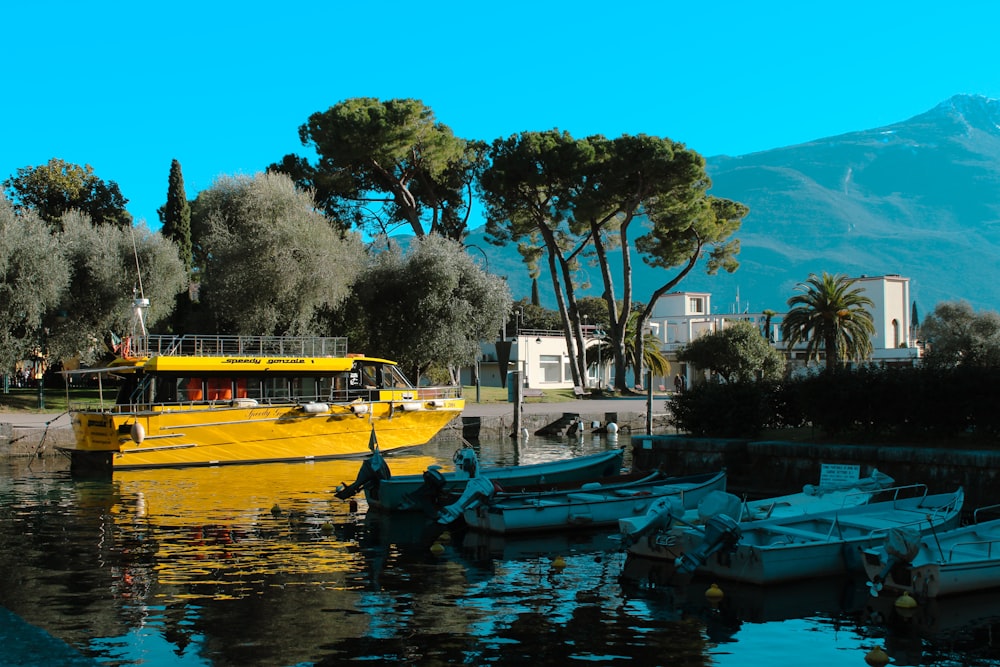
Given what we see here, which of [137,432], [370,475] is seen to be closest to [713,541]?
[370,475]

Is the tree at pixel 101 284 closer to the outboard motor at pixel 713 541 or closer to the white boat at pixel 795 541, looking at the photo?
the white boat at pixel 795 541

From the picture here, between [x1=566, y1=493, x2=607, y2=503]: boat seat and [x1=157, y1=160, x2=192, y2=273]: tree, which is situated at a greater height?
[x1=157, y1=160, x2=192, y2=273]: tree

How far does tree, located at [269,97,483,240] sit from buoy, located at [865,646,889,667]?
4276 cm

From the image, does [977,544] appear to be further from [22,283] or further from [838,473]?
[22,283]

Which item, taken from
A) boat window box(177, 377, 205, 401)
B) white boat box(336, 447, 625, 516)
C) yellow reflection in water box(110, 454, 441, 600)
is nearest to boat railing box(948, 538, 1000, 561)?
white boat box(336, 447, 625, 516)

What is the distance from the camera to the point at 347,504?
20703 mm

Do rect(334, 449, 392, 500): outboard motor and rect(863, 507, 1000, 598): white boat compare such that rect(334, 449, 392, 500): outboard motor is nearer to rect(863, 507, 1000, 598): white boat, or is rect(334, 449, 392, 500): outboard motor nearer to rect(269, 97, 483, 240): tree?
rect(863, 507, 1000, 598): white boat

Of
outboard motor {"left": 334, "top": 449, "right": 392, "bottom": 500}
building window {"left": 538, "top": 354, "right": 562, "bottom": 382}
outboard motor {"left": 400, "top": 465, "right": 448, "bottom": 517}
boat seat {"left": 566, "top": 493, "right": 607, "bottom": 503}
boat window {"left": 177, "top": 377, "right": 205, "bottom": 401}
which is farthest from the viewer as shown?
building window {"left": 538, "top": 354, "right": 562, "bottom": 382}


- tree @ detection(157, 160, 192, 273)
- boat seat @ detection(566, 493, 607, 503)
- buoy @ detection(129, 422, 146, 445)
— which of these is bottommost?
boat seat @ detection(566, 493, 607, 503)

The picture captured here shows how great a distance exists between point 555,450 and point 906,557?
77.5 ft

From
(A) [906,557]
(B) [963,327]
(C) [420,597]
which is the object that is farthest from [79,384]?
(B) [963,327]

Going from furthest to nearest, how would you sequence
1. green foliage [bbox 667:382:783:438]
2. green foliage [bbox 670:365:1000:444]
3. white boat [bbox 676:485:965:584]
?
green foliage [bbox 667:382:783:438]
green foliage [bbox 670:365:1000:444]
white boat [bbox 676:485:965:584]

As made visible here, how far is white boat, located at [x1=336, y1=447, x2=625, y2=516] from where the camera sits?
1859cm

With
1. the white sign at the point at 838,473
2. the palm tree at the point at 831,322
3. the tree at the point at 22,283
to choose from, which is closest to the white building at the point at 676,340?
the palm tree at the point at 831,322
